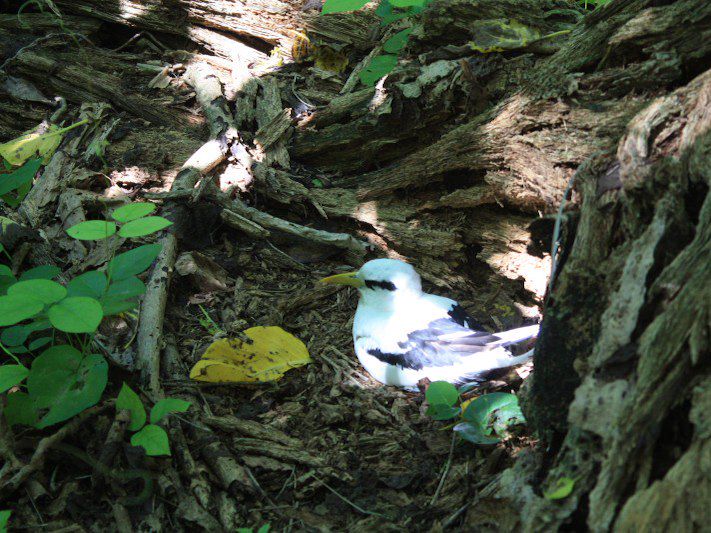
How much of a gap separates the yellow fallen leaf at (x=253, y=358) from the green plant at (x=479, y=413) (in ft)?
2.78

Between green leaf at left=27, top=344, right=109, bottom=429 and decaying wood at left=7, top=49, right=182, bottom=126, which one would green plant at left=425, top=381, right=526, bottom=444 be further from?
decaying wood at left=7, top=49, right=182, bottom=126

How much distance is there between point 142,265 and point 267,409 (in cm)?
101

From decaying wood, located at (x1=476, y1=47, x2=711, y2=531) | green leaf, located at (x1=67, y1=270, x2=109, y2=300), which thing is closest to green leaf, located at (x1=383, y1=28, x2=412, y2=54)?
decaying wood, located at (x1=476, y1=47, x2=711, y2=531)

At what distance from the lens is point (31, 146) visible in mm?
4359

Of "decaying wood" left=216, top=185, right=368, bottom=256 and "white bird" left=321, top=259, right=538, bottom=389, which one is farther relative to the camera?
"decaying wood" left=216, top=185, right=368, bottom=256

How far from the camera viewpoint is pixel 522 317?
143 inches

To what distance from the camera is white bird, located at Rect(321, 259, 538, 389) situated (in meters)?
3.26

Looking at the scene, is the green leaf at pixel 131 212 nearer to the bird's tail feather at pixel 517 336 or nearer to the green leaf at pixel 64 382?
the green leaf at pixel 64 382

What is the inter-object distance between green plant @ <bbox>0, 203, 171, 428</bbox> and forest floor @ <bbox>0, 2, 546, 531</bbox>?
0.86 ft

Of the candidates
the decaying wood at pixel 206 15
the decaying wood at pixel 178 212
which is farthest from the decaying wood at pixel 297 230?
the decaying wood at pixel 206 15

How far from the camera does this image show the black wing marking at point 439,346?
3303 mm

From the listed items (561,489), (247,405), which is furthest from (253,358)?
(561,489)

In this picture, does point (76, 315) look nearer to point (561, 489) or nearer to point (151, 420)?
point (151, 420)

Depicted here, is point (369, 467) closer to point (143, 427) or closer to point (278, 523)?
point (278, 523)
